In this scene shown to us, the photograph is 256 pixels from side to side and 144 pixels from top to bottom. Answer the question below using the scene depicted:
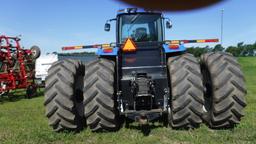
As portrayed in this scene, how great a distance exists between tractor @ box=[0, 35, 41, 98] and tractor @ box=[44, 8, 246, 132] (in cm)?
988

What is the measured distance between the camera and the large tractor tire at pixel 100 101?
5.76 metres

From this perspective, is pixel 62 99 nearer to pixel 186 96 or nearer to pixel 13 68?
pixel 186 96

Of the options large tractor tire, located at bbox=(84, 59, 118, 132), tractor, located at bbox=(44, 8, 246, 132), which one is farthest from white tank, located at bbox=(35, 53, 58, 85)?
large tractor tire, located at bbox=(84, 59, 118, 132)

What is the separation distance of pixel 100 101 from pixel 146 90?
812 millimetres

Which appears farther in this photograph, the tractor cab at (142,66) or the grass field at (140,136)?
the tractor cab at (142,66)

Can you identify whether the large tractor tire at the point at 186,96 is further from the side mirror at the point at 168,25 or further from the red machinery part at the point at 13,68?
the red machinery part at the point at 13,68

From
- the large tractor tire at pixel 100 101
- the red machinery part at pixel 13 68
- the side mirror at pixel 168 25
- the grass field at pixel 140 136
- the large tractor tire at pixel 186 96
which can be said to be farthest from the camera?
the red machinery part at pixel 13 68

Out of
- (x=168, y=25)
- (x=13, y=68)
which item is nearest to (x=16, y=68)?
(x=13, y=68)

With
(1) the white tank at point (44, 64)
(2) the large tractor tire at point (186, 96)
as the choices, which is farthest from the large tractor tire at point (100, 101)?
(1) the white tank at point (44, 64)

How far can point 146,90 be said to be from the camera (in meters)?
5.95

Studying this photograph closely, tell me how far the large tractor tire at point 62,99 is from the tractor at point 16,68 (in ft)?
32.9

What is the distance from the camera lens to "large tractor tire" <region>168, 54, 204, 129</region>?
5641 millimetres

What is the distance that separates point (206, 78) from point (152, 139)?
6.23 feet

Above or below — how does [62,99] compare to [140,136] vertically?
above
